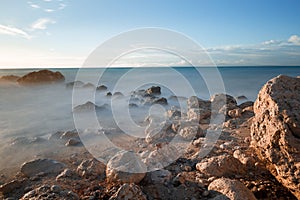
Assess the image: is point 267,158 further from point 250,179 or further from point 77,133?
point 77,133

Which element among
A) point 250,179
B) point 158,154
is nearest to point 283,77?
point 250,179

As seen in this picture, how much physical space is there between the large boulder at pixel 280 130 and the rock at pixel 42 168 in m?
3.70

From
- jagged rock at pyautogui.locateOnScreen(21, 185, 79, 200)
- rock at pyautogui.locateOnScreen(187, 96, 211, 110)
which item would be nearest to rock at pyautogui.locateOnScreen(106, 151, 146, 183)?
jagged rock at pyautogui.locateOnScreen(21, 185, 79, 200)

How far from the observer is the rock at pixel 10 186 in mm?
3787

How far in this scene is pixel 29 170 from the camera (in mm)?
4418

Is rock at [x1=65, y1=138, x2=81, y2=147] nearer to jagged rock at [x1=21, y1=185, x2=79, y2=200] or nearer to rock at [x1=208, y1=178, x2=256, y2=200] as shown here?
jagged rock at [x1=21, y1=185, x2=79, y2=200]

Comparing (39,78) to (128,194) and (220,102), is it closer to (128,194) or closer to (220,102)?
(220,102)

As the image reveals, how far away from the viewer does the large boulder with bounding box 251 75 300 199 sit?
10.4 feet

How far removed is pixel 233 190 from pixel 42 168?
353 cm

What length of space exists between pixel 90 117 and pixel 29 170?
17.9ft

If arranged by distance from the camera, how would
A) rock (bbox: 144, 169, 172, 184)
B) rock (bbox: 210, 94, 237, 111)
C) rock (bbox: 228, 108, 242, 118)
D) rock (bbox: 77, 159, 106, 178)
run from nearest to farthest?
rock (bbox: 144, 169, 172, 184) → rock (bbox: 77, 159, 106, 178) → rock (bbox: 228, 108, 242, 118) → rock (bbox: 210, 94, 237, 111)

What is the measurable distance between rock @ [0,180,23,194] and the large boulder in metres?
4.12

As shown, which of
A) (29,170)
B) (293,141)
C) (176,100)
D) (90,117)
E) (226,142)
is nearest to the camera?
(293,141)

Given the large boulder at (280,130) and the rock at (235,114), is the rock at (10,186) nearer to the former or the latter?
the large boulder at (280,130)
